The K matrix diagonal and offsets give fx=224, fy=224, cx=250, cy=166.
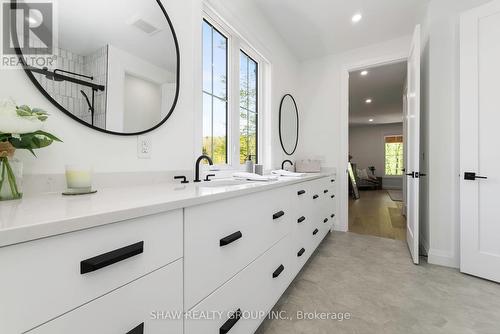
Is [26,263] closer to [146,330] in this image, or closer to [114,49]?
[146,330]

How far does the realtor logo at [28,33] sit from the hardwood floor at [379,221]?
3557mm

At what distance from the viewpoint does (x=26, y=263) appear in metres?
0.39

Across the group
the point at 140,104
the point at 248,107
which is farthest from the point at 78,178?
the point at 248,107

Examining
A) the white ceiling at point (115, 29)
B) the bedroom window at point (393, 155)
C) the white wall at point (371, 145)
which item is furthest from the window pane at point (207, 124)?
Answer: the bedroom window at point (393, 155)

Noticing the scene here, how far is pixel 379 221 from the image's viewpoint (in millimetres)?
3770

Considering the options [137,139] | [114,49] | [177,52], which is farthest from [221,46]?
[137,139]

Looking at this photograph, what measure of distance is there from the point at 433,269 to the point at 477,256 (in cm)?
34

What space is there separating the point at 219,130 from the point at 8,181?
4.75 ft

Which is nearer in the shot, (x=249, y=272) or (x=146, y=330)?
(x=146, y=330)

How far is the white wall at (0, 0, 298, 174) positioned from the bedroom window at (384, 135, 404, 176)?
813 cm

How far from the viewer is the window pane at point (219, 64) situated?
1955 millimetres

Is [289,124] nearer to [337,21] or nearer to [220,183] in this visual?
[337,21]

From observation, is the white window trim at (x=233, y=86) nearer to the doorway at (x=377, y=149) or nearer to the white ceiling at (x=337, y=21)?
the white ceiling at (x=337, y=21)

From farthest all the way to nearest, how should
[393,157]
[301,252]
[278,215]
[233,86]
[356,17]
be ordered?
1. [393,157]
2. [356,17]
3. [233,86]
4. [301,252]
5. [278,215]
